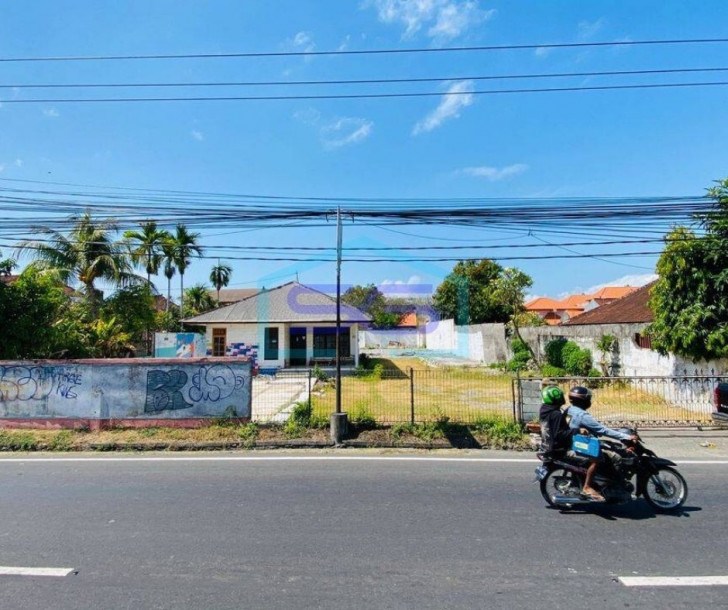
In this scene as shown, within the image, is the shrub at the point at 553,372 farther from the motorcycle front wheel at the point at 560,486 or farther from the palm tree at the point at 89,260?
the palm tree at the point at 89,260

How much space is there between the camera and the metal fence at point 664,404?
33.4 ft

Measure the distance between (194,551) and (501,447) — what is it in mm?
6222

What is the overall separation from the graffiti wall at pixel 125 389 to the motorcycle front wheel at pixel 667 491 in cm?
791

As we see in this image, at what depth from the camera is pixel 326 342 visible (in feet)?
86.9

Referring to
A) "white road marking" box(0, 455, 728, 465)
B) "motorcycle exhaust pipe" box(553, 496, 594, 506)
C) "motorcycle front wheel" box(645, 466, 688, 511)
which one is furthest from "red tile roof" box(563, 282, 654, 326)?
"motorcycle exhaust pipe" box(553, 496, 594, 506)

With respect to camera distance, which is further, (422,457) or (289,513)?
(422,457)

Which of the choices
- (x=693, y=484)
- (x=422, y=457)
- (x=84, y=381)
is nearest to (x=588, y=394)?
(x=693, y=484)

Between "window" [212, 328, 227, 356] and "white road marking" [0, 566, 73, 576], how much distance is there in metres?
22.3

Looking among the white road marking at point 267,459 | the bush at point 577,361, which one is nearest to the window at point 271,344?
the bush at point 577,361

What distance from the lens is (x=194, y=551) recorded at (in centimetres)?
417

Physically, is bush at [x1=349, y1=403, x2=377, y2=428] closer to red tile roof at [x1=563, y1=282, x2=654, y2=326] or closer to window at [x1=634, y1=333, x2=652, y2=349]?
window at [x1=634, y1=333, x2=652, y2=349]

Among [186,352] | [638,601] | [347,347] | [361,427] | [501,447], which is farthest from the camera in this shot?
[347,347]

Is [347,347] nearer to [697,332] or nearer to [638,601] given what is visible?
[697,332]

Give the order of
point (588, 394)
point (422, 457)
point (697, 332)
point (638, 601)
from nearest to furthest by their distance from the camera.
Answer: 1. point (638, 601)
2. point (588, 394)
3. point (422, 457)
4. point (697, 332)
